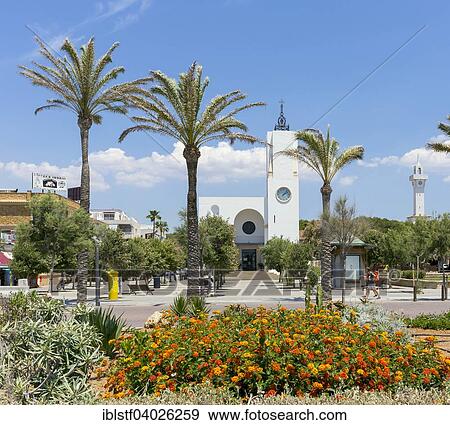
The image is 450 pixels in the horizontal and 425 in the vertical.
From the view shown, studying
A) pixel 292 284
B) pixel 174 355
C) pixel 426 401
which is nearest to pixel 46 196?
pixel 292 284

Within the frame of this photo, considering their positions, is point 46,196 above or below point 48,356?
above

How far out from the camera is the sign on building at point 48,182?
59688 millimetres

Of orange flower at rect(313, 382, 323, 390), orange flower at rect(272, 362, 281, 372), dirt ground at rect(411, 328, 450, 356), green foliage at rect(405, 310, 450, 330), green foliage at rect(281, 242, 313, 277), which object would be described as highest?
green foliage at rect(281, 242, 313, 277)

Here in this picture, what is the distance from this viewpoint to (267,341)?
6.41 metres

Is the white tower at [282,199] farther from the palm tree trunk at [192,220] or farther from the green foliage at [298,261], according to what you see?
the palm tree trunk at [192,220]

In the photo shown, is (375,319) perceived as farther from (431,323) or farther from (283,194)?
(283,194)

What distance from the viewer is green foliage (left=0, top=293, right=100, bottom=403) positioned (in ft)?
18.9

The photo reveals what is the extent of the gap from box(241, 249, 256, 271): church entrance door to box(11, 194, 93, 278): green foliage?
154 ft

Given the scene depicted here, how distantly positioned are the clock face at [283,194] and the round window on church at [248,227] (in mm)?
6268

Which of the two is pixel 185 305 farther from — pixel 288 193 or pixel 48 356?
pixel 288 193

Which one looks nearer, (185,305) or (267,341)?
(267,341)

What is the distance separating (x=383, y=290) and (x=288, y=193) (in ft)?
110

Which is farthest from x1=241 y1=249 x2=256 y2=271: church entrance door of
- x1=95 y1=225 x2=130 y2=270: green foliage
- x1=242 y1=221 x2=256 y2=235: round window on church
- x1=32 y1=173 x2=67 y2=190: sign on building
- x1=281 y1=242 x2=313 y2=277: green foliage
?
x1=95 y1=225 x2=130 y2=270: green foliage

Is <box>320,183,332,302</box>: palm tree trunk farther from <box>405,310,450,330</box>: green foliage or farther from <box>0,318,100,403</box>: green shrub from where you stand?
<box>0,318,100,403</box>: green shrub
